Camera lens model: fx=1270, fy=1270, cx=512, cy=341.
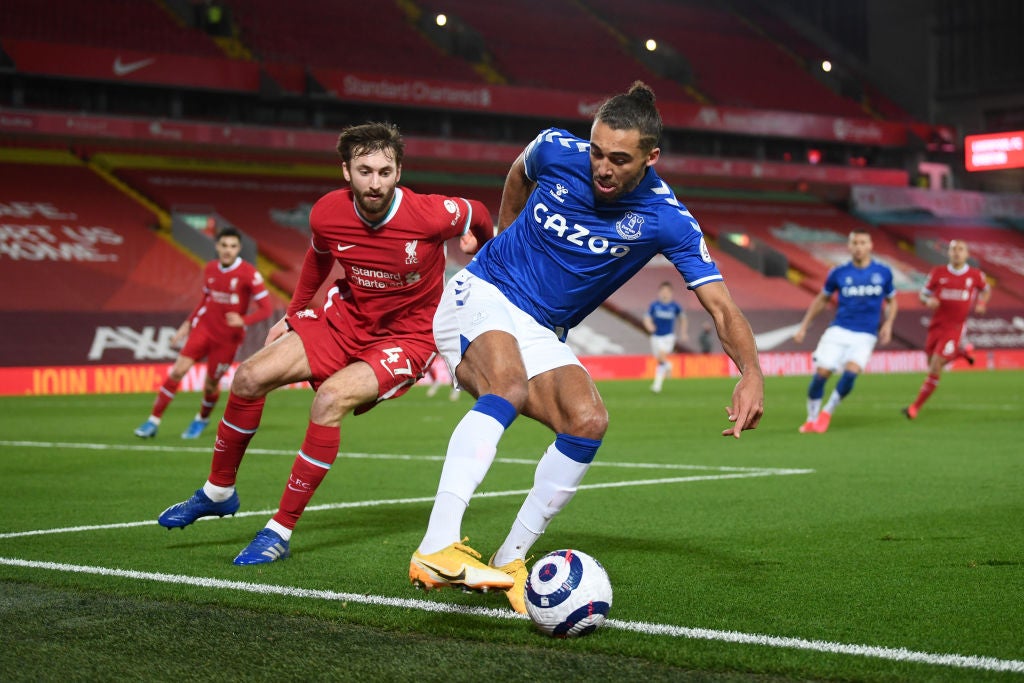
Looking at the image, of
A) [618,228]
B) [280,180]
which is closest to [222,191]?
[280,180]

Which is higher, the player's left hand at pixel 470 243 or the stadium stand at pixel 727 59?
the stadium stand at pixel 727 59

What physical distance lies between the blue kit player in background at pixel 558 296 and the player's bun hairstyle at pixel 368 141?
2.52 ft

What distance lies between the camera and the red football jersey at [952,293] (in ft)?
55.2

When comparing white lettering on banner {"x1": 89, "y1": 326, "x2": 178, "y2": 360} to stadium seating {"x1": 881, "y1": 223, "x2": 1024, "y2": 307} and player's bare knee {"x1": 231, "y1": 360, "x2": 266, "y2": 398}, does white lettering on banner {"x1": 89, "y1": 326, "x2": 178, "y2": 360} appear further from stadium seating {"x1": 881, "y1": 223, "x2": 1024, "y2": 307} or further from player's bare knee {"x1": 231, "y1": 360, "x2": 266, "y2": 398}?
stadium seating {"x1": 881, "y1": 223, "x2": 1024, "y2": 307}

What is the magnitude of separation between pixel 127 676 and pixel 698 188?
129 ft

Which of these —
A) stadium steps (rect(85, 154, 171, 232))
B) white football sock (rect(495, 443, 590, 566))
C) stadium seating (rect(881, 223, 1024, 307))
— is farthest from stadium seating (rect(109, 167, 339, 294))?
white football sock (rect(495, 443, 590, 566))

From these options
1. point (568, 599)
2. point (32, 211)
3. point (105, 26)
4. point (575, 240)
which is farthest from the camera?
point (105, 26)

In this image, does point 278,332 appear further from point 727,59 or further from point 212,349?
point 727,59

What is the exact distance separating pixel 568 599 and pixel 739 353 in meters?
1.13

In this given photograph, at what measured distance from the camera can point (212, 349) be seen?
1352 centimetres

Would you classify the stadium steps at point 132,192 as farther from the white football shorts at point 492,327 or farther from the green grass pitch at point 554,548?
the white football shorts at point 492,327

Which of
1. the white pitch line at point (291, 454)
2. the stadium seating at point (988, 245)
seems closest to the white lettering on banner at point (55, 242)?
the white pitch line at point (291, 454)

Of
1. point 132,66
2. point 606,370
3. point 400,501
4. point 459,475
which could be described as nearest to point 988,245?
point 606,370

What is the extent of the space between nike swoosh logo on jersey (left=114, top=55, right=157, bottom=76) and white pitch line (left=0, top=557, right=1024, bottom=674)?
27.4 m
